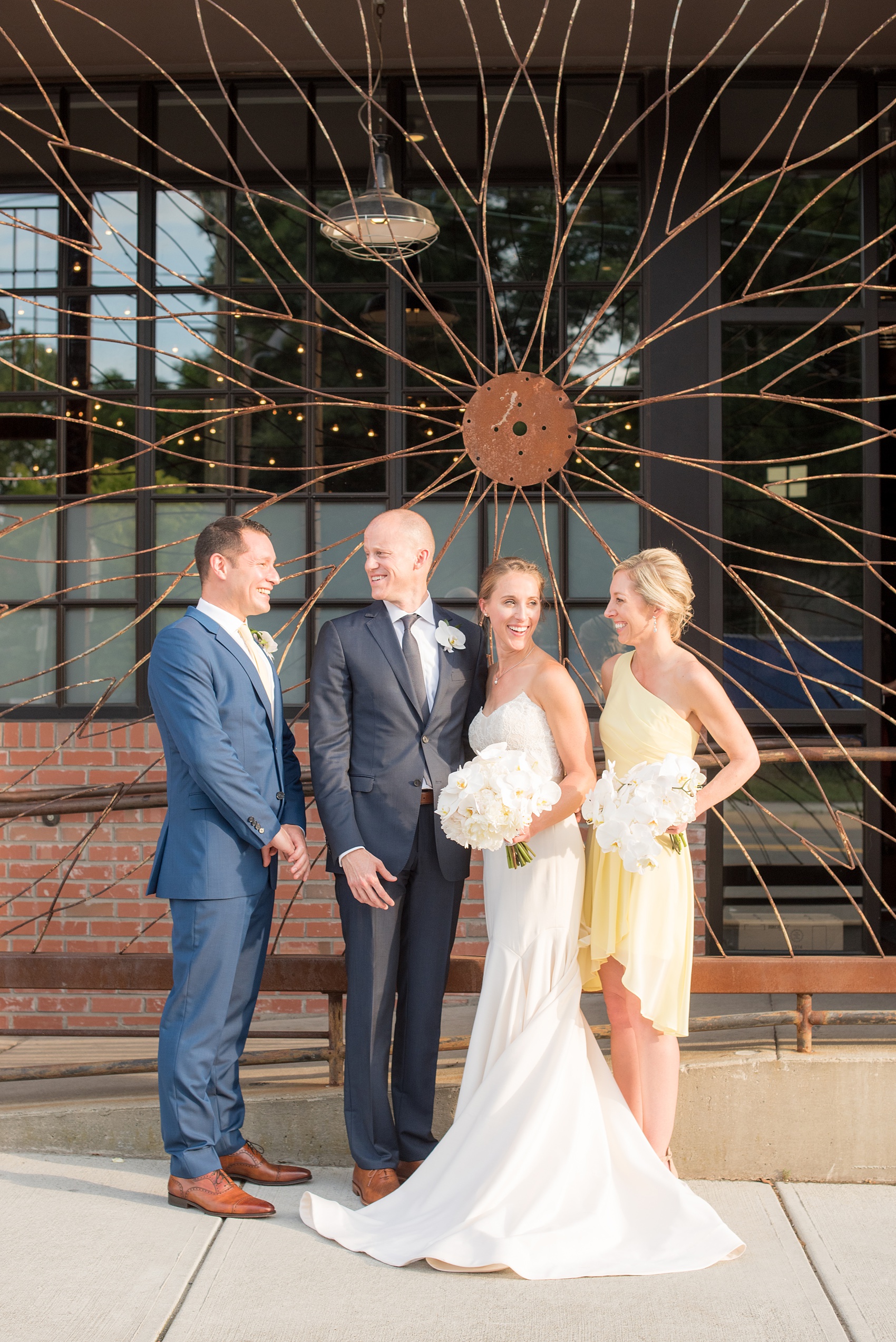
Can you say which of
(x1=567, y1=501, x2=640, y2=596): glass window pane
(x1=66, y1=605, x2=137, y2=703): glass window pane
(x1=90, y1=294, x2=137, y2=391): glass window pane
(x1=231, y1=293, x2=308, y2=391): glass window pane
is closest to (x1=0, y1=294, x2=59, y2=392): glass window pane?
(x1=90, y1=294, x2=137, y2=391): glass window pane

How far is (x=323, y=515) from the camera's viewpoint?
→ 16.6 feet

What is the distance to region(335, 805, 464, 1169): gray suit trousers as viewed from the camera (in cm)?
302

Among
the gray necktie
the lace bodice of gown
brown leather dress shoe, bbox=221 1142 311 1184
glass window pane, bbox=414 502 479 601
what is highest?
glass window pane, bbox=414 502 479 601

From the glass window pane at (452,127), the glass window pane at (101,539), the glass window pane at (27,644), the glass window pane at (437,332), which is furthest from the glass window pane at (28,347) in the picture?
the glass window pane at (452,127)

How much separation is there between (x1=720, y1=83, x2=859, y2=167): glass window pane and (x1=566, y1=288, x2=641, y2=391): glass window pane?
79 centimetres

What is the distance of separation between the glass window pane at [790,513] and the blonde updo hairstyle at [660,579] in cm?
195

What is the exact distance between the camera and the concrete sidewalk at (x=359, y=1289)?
8.04 feet

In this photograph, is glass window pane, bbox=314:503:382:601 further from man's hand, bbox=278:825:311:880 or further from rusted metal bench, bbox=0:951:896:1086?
man's hand, bbox=278:825:311:880

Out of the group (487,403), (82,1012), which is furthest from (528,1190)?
(82,1012)

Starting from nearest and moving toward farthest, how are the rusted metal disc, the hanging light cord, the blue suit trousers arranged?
the blue suit trousers, the rusted metal disc, the hanging light cord

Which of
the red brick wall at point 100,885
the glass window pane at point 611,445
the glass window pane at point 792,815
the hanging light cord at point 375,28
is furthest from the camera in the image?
the glass window pane at point 792,815

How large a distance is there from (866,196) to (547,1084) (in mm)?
4042

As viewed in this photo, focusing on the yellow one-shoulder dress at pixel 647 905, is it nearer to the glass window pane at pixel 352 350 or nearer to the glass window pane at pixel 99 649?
the glass window pane at pixel 352 350

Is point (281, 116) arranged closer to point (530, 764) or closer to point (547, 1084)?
point (530, 764)
